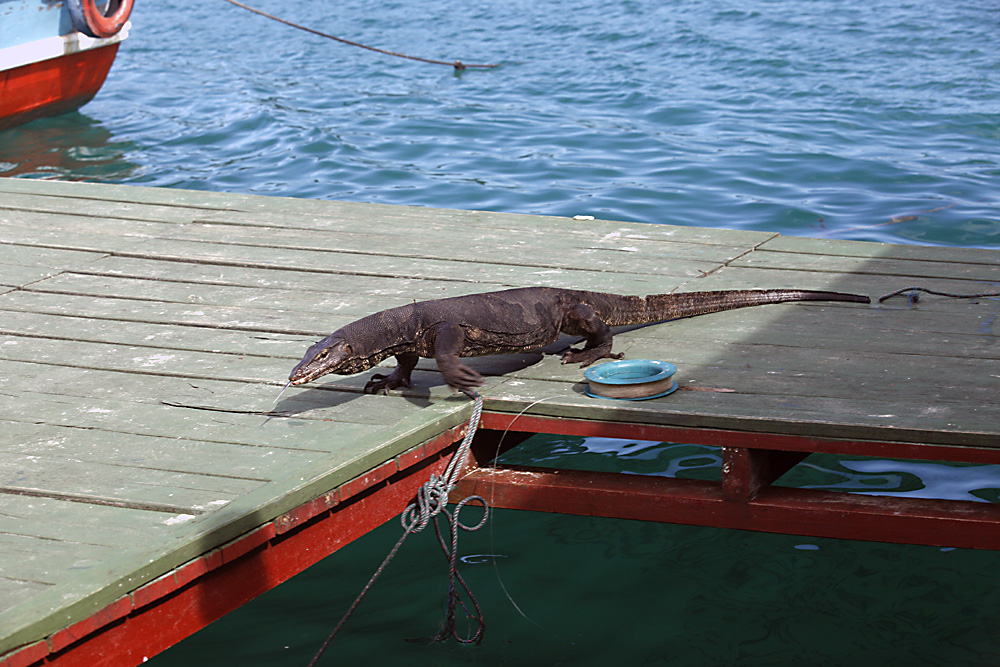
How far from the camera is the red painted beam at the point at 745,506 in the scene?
3.62 metres

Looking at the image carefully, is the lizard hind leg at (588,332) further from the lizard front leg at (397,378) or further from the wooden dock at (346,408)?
the lizard front leg at (397,378)

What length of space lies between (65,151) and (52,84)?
117 centimetres

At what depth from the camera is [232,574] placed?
3.06 m

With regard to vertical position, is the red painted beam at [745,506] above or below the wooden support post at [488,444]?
below

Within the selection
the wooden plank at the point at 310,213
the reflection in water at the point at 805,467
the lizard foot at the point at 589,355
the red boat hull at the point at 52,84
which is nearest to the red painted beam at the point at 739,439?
the lizard foot at the point at 589,355

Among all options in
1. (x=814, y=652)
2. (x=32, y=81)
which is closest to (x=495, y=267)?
(x=814, y=652)

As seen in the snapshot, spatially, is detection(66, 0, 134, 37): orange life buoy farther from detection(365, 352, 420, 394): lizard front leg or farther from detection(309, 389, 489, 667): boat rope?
detection(309, 389, 489, 667): boat rope

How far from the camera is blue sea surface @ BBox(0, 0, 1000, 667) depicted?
4559 mm

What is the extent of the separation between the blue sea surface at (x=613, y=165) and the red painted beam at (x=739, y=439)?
3.45 feet

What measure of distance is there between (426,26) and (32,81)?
9958mm

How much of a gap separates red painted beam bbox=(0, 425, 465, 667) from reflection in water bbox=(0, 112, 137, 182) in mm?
10655

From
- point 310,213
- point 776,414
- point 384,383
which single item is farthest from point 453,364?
point 310,213

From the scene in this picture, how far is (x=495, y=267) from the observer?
5.59m

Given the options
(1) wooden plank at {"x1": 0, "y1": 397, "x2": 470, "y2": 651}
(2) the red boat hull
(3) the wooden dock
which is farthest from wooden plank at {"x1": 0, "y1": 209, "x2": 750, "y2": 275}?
(2) the red boat hull
